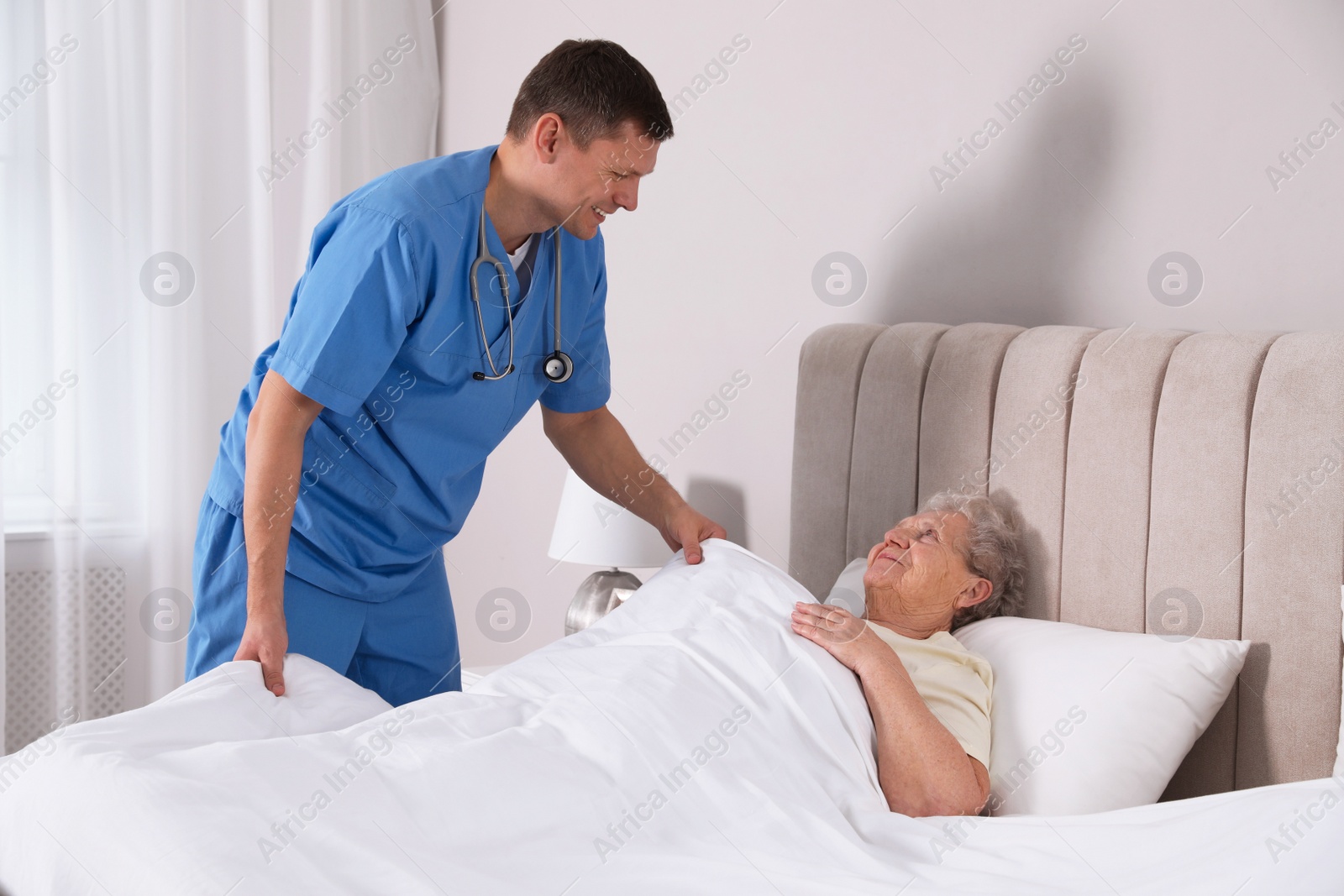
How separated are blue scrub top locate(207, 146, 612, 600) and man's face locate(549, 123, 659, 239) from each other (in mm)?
134

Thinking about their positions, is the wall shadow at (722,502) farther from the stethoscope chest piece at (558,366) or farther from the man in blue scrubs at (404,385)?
the stethoscope chest piece at (558,366)

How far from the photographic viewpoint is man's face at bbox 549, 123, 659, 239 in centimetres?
139

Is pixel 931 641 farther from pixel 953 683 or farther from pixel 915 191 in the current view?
pixel 915 191

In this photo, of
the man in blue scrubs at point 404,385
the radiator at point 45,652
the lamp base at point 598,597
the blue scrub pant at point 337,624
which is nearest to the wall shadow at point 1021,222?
the man in blue scrubs at point 404,385

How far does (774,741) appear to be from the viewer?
1231 millimetres

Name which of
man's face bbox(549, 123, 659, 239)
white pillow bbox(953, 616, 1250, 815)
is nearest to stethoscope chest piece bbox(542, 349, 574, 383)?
man's face bbox(549, 123, 659, 239)

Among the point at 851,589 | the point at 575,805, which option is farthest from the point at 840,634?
the point at 575,805

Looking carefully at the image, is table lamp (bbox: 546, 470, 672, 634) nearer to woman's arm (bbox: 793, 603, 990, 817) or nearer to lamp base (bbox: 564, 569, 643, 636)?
lamp base (bbox: 564, 569, 643, 636)

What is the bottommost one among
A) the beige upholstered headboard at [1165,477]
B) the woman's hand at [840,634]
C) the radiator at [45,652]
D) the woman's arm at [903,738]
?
the radiator at [45,652]

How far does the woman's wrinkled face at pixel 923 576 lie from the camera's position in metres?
1.57

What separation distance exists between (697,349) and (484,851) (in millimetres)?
1570

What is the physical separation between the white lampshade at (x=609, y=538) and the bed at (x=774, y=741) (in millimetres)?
592

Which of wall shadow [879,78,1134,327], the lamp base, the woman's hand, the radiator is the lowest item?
the radiator

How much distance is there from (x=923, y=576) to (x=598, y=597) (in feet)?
3.01
